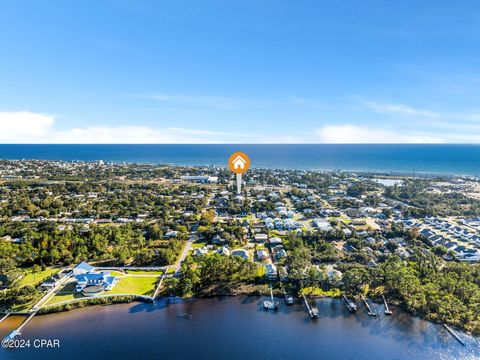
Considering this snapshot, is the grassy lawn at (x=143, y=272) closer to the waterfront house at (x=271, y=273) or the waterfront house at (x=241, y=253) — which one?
the waterfront house at (x=241, y=253)

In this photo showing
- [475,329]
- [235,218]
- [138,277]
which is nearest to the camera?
[475,329]

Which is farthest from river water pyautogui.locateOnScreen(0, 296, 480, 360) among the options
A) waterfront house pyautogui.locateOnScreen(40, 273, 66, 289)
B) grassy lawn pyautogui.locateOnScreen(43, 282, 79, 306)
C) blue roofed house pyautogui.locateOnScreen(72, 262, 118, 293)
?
waterfront house pyautogui.locateOnScreen(40, 273, 66, 289)

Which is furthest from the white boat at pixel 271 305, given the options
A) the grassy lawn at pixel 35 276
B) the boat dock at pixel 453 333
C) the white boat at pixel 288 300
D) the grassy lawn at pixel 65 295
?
the grassy lawn at pixel 35 276

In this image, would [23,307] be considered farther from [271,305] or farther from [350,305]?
[350,305]

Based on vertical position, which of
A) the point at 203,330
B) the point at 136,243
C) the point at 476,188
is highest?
the point at 476,188

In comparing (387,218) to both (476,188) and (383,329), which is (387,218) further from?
(476,188)

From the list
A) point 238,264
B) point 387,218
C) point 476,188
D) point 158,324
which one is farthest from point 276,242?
point 476,188
